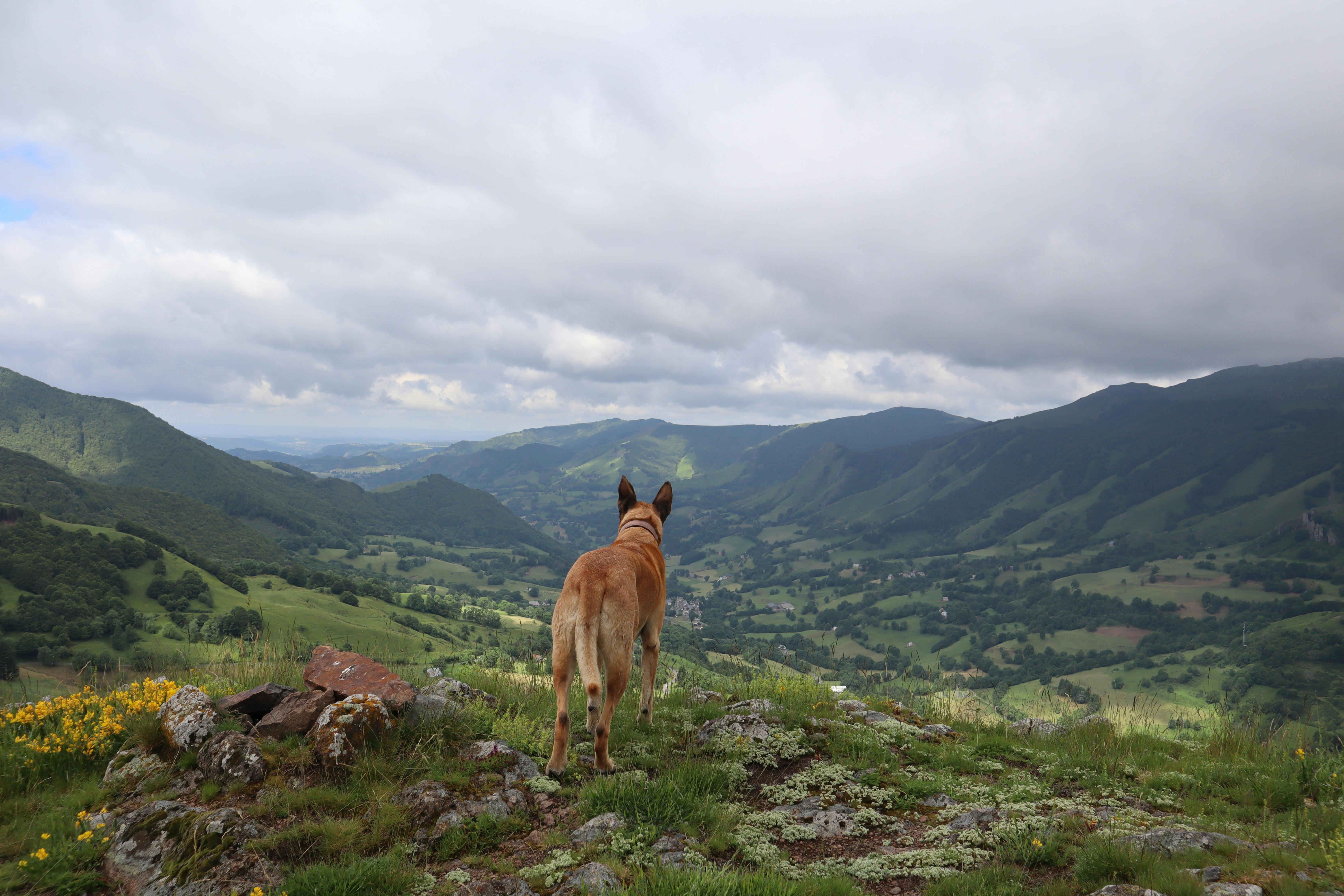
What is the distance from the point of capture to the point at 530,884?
539cm

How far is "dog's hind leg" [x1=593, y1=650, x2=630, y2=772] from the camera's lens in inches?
289

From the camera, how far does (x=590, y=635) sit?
734cm

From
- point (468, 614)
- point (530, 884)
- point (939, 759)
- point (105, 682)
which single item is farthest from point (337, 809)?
point (468, 614)

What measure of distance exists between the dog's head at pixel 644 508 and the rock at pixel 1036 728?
25.4 ft

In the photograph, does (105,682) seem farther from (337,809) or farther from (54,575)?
(54,575)

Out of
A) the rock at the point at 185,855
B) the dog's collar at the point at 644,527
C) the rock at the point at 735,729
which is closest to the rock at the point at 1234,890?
the rock at the point at 735,729

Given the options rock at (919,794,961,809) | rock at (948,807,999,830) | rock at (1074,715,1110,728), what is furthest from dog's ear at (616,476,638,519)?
rock at (1074,715,1110,728)

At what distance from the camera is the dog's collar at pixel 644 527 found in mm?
9797

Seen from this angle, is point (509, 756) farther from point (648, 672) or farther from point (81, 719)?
point (81, 719)

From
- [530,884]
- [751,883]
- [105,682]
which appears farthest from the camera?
[105,682]

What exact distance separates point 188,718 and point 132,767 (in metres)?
0.72

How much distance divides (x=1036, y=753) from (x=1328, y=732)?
621cm

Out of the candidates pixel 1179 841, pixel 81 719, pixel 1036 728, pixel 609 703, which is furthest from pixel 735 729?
pixel 81 719

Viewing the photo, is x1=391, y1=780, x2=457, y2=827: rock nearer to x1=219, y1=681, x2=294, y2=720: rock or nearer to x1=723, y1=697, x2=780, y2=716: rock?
x1=219, y1=681, x2=294, y2=720: rock
